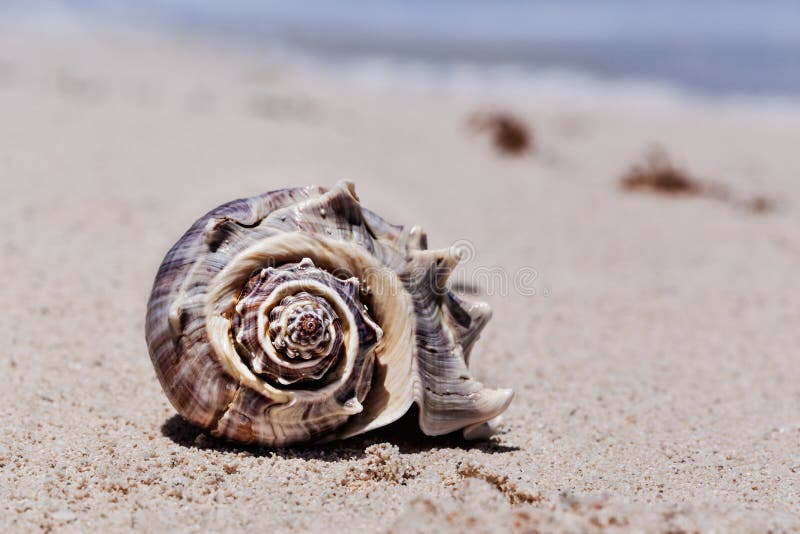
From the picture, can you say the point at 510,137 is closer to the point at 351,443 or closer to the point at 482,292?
the point at 482,292

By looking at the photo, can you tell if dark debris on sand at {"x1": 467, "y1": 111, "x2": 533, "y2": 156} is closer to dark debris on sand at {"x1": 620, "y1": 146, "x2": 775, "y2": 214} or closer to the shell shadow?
dark debris on sand at {"x1": 620, "y1": 146, "x2": 775, "y2": 214}

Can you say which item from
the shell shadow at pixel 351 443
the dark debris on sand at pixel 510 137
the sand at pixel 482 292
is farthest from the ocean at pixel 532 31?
the shell shadow at pixel 351 443

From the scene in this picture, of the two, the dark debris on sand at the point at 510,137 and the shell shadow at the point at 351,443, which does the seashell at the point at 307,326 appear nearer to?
the shell shadow at the point at 351,443

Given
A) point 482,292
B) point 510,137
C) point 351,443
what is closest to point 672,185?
point 510,137

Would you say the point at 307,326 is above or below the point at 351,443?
above

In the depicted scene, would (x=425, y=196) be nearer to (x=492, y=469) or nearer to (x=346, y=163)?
(x=346, y=163)

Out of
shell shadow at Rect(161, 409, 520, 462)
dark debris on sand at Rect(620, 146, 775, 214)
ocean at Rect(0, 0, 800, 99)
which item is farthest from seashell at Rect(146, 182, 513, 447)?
ocean at Rect(0, 0, 800, 99)
